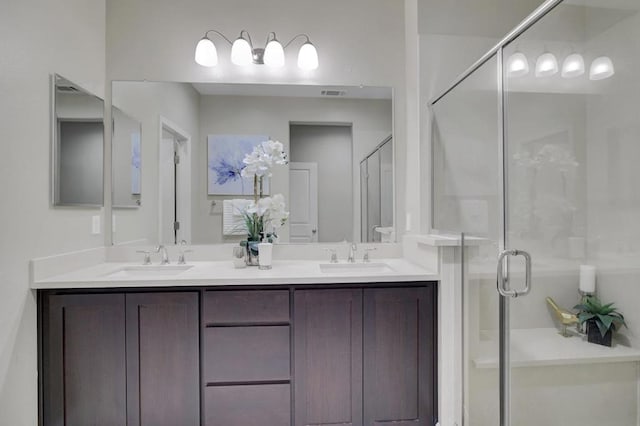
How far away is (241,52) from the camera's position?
7.20 ft

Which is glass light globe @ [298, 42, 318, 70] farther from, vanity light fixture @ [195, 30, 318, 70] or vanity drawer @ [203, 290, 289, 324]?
vanity drawer @ [203, 290, 289, 324]

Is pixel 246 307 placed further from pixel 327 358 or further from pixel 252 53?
pixel 252 53

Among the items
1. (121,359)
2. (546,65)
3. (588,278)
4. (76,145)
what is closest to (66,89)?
(76,145)

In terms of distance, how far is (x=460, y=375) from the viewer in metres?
1.80

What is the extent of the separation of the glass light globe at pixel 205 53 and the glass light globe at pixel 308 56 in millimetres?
557

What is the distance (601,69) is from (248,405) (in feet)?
6.92

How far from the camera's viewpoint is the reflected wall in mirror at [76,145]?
1.75 meters

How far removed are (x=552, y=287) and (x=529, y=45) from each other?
1.00 meters

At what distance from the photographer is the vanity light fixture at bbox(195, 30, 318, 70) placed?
7.16 ft

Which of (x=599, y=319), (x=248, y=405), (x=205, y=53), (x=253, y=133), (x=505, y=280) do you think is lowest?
(x=248, y=405)

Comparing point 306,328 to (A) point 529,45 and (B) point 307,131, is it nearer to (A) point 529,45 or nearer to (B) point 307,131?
(B) point 307,131

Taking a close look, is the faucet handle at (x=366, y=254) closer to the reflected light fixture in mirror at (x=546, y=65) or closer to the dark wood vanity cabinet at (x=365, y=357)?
the dark wood vanity cabinet at (x=365, y=357)

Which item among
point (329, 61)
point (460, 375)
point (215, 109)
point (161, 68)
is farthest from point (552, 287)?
point (161, 68)

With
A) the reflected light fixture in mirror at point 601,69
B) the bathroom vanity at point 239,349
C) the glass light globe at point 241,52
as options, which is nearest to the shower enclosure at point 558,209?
the reflected light fixture in mirror at point 601,69
